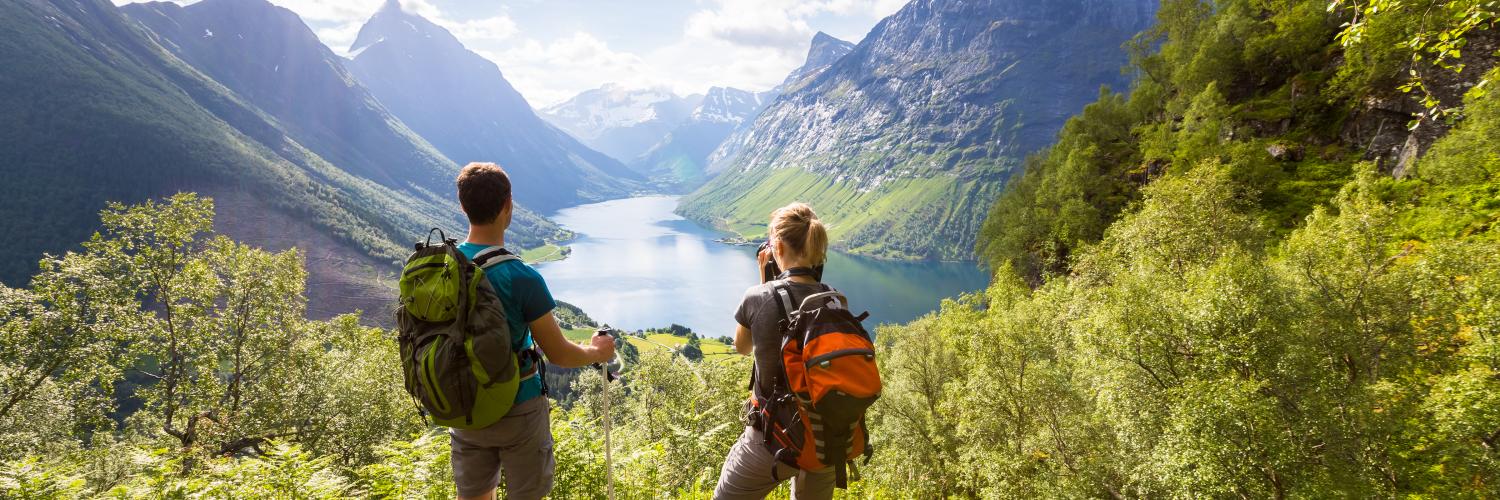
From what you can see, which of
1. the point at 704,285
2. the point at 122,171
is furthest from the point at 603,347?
the point at 122,171

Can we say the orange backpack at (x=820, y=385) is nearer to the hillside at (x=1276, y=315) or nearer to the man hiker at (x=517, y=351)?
the man hiker at (x=517, y=351)

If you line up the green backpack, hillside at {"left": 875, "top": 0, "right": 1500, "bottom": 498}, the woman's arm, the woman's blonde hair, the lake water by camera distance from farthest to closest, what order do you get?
the lake water < hillside at {"left": 875, "top": 0, "right": 1500, "bottom": 498} < the woman's arm < the woman's blonde hair < the green backpack

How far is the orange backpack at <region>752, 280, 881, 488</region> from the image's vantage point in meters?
3.50

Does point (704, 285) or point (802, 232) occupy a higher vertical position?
point (802, 232)

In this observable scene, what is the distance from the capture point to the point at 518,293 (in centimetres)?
384

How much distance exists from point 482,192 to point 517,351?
120 cm

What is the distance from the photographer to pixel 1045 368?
24.4 meters

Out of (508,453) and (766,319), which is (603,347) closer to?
(508,453)

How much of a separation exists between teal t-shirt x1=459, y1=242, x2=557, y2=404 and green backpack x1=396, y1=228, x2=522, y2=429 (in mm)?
130

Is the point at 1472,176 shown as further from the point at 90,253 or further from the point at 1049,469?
the point at 90,253

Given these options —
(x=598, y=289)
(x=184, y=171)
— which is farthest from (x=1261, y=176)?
(x=184, y=171)

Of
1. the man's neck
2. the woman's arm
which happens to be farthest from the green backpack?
the woman's arm

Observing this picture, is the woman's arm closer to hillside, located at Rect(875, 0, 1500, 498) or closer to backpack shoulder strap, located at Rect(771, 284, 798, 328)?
backpack shoulder strap, located at Rect(771, 284, 798, 328)

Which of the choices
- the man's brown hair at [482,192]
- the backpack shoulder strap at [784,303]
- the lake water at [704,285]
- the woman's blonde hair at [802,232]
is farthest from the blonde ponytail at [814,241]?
the lake water at [704,285]
